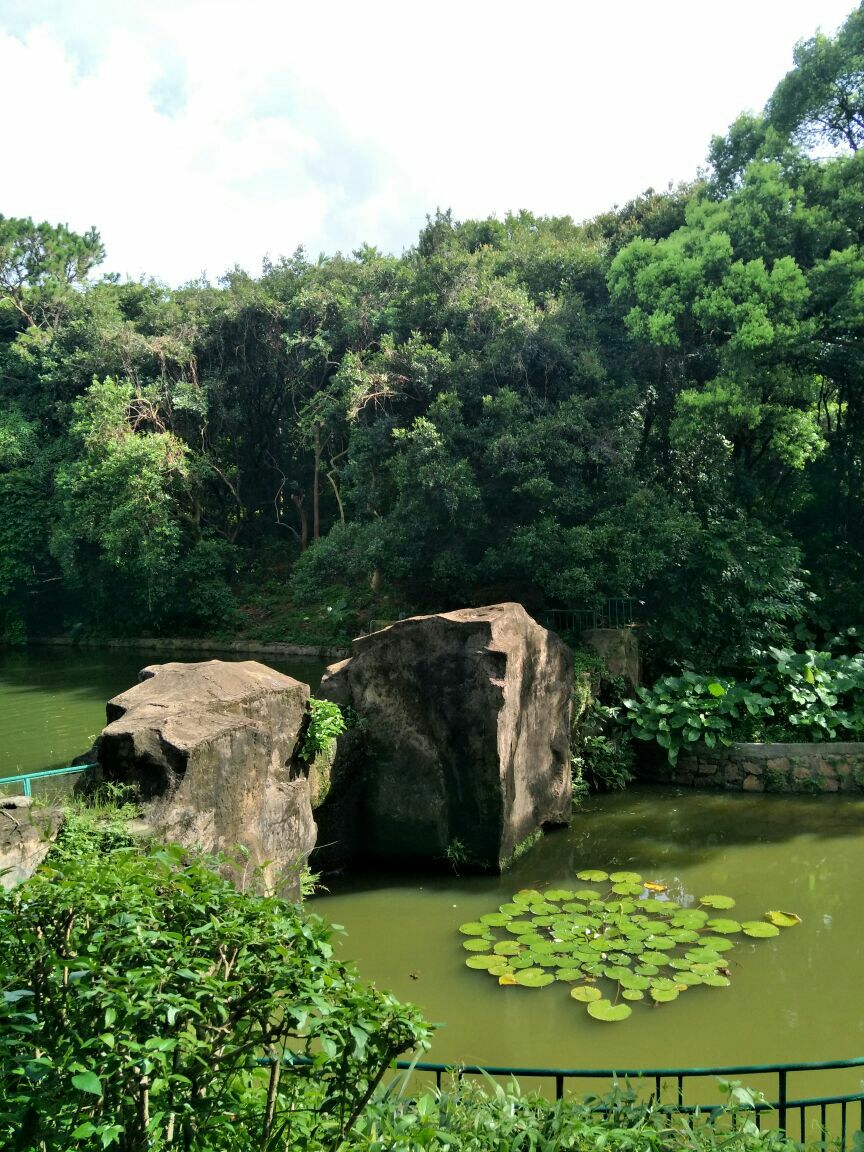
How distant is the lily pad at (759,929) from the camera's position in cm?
750

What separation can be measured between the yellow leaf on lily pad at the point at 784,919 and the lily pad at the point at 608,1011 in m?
2.04

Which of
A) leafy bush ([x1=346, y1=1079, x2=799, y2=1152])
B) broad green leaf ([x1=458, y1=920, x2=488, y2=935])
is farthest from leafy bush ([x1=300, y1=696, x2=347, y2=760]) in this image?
leafy bush ([x1=346, y1=1079, x2=799, y2=1152])

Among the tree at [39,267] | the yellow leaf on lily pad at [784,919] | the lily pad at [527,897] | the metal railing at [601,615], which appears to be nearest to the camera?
the yellow leaf on lily pad at [784,919]

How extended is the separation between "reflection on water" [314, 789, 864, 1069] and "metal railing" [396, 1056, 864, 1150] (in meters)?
0.23

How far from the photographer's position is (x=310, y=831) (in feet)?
27.2

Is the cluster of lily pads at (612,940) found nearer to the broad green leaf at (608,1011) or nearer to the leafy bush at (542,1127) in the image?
the broad green leaf at (608,1011)

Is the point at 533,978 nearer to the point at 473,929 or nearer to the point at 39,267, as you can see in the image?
the point at 473,929

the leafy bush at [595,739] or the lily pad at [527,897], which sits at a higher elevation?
the leafy bush at [595,739]

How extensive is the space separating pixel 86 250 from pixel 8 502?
9086 millimetres

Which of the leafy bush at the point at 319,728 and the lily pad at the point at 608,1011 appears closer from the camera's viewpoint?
the lily pad at the point at 608,1011

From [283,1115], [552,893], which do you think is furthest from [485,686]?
[283,1115]

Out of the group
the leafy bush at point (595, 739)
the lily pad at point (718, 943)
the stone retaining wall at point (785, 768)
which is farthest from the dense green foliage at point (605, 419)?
the lily pad at point (718, 943)

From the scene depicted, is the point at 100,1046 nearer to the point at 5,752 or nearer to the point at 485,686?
the point at 485,686

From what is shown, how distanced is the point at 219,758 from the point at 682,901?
4.19 m
